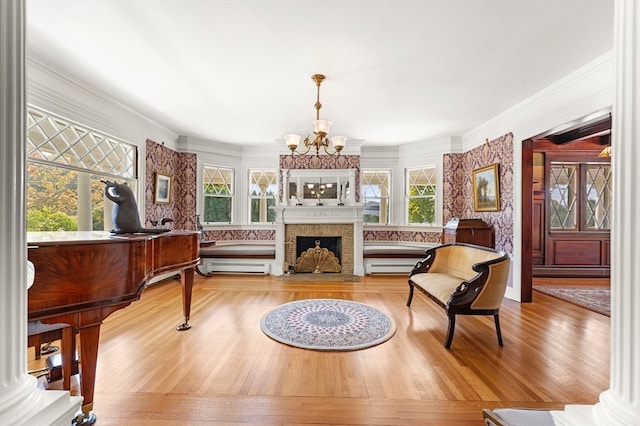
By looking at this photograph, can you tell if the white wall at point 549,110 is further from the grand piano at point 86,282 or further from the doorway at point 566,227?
the grand piano at point 86,282

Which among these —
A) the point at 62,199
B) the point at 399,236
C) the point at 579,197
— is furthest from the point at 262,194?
the point at 579,197

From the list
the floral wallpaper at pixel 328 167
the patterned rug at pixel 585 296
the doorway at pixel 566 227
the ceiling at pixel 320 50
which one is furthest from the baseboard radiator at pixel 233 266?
the doorway at pixel 566 227

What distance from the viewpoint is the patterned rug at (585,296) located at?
3.59 metres

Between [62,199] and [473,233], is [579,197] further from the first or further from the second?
[62,199]

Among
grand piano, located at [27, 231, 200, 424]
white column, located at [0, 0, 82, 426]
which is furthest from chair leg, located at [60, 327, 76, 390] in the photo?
white column, located at [0, 0, 82, 426]

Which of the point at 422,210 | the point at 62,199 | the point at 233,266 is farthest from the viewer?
the point at 422,210

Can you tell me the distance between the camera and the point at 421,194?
600 cm

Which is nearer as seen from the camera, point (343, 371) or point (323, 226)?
point (343, 371)

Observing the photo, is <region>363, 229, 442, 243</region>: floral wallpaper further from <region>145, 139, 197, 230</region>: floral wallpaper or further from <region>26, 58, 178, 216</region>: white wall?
<region>26, 58, 178, 216</region>: white wall

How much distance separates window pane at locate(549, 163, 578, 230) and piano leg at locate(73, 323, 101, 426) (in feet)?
23.0

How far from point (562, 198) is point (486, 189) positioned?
215cm
